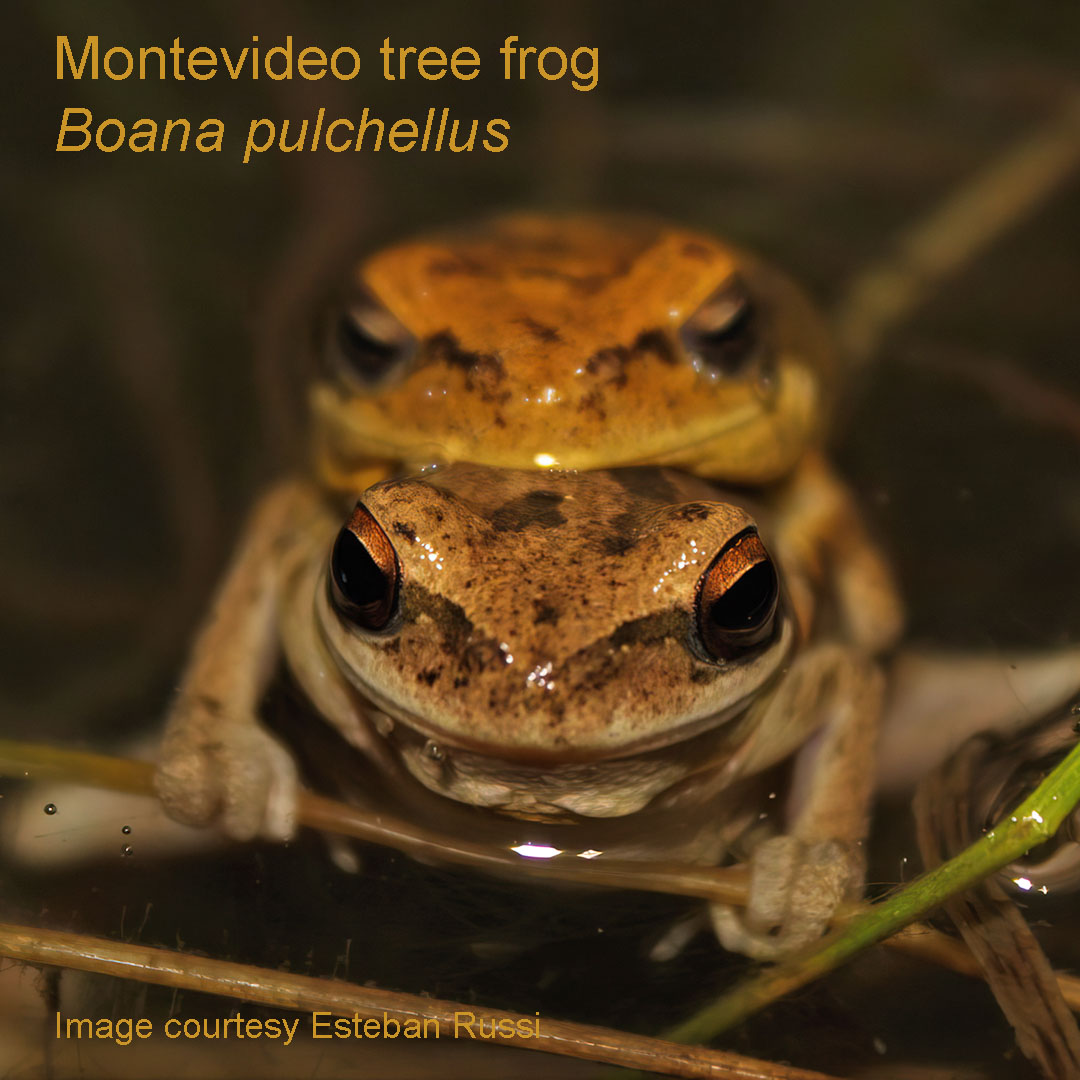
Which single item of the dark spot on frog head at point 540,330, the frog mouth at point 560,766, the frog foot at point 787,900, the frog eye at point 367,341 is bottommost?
the frog foot at point 787,900

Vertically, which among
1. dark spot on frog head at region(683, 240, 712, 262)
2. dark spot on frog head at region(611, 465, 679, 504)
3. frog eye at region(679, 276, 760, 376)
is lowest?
dark spot on frog head at region(611, 465, 679, 504)

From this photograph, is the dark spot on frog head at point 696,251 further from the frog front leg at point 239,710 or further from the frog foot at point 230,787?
the frog foot at point 230,787

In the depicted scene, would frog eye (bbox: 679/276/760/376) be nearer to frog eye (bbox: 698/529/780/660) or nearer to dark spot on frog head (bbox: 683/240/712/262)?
dark spot on frog head (bbox: 683/240/712/262)

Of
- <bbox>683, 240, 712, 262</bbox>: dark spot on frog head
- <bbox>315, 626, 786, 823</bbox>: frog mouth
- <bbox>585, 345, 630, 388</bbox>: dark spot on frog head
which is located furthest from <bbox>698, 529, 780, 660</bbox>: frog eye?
<bbox>683, 240, 712, 262</bbox>: dark spot on frog head

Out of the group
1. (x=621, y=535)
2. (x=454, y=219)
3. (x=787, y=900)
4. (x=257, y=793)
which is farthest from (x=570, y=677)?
(x=454, y=219)

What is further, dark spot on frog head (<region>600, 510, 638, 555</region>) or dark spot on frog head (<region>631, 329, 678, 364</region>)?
dark spot on frog head (<region>631, 329, 678, 364</region>)

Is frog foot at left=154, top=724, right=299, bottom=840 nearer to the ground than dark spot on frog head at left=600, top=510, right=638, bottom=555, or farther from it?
nearer to the ground

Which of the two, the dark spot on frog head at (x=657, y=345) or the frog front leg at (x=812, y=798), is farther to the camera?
the dark spot on frog head at (x=657, y=345)

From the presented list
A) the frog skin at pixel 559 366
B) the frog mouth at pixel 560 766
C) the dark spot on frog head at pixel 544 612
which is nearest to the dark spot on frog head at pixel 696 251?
the frog skin at pixel 559 366
